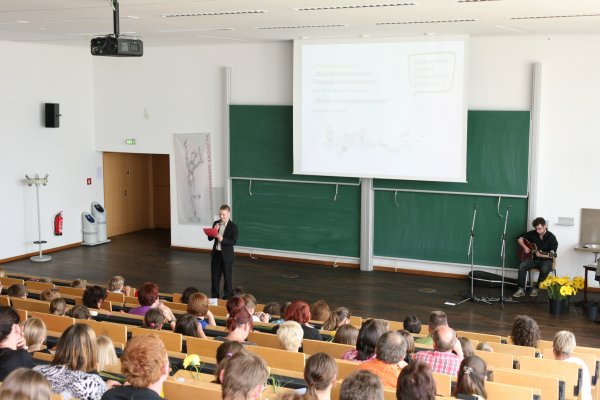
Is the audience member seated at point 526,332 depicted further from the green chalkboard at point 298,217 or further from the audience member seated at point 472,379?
the green chalkboard at point 298,217

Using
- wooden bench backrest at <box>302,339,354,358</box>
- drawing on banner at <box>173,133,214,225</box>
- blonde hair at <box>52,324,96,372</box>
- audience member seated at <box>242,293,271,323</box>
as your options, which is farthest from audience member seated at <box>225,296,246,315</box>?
drawing on banner at <box>173,133,214,225</box>

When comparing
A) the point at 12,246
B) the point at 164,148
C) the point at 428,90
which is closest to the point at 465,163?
the point at 428,90

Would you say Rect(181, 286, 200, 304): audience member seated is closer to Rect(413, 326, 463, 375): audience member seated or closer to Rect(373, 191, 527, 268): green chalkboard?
Rect(413, 326, 463, 375): audience member seated

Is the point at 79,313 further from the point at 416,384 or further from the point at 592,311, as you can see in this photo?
the point at 592,311

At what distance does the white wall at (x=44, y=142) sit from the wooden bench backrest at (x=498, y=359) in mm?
10570

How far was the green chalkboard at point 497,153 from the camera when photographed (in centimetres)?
1203

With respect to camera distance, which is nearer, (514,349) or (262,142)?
(514,349)

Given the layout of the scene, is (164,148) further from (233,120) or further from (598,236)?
(598,236)

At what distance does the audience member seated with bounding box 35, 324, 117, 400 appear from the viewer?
4359mm

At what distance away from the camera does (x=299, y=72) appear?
13461mm

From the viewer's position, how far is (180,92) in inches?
586

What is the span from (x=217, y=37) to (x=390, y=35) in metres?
2.91

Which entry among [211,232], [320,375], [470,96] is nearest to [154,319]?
[320,375]

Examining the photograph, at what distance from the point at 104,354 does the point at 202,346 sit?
989 millimetres
